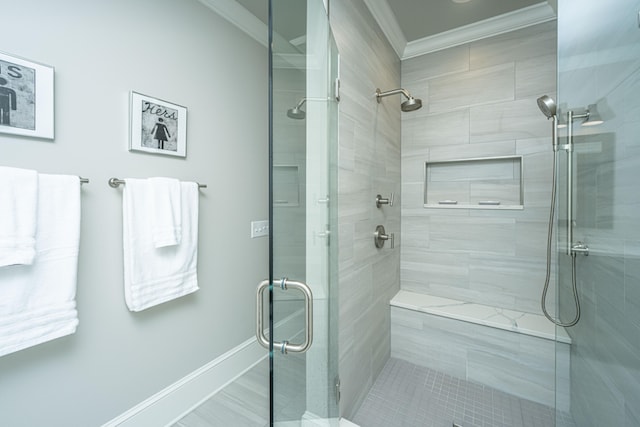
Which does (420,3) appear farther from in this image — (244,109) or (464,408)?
(464,408)

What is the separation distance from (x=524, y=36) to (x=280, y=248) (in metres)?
2.47

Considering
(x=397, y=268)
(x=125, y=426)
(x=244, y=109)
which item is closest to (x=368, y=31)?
(x=244, y=109)

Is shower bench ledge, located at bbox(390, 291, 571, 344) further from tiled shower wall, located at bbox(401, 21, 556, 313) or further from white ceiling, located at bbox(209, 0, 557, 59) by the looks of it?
white ceiling, located at bbox(209, 0, 557, 59)

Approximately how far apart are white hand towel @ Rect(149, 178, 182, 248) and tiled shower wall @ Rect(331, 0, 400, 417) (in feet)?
3.01

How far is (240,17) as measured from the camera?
1865 mm

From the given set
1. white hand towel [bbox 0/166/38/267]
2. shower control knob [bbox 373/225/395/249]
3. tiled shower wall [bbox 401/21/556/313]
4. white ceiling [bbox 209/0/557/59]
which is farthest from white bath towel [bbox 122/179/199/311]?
tiled shower wall [bbox 401/21/556/313]

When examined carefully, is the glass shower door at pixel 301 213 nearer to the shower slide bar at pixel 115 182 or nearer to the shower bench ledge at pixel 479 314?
the shower slide bar at pixel 115 182

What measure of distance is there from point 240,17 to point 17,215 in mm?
1729

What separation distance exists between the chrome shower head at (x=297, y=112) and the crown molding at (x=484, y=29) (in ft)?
6.41

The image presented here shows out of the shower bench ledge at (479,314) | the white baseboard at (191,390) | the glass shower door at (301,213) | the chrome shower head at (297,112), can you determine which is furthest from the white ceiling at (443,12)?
the white baseboard at (191,390)

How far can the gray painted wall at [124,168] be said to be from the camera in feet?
3.61

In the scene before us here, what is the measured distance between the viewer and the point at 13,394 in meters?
1.04

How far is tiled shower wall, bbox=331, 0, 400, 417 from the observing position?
4.73 ft

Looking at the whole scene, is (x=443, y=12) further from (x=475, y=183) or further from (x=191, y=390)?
(x=191, y=390)
